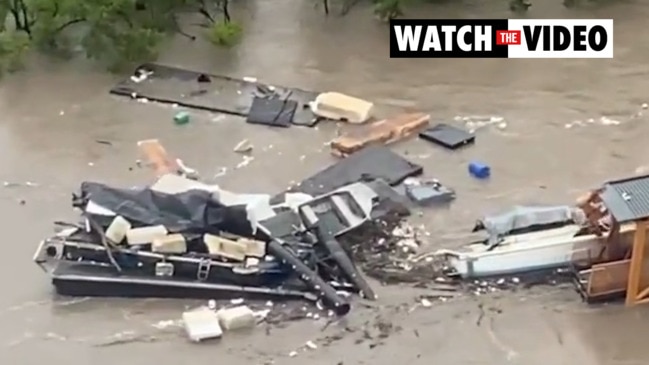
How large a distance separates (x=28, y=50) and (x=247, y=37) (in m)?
0.98

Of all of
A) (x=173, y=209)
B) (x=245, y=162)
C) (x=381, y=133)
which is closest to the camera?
(x=173, y=209)

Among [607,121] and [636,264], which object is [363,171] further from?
[636,264]

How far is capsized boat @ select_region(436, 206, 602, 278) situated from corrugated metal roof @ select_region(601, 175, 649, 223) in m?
0.18

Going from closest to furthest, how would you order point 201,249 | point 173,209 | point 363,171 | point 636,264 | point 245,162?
point 636,264
point 201,249
point 173,209
point 363,171
point 245,162

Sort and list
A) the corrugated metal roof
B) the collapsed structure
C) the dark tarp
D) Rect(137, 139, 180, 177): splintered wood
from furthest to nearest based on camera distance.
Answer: Rect(137, 139, 180, 177): splintered wood
the dark tarp
the collapsed structure
the corrugated metal roof

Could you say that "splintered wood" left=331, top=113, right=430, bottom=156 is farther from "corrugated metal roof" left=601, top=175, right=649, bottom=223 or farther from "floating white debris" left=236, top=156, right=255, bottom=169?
"corrugated metal roof" left=601, top=175, right=649, bottom=223

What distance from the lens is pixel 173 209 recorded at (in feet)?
13.2

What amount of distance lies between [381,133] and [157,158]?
847 mm

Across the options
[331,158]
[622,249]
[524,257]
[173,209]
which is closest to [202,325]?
[173,209]

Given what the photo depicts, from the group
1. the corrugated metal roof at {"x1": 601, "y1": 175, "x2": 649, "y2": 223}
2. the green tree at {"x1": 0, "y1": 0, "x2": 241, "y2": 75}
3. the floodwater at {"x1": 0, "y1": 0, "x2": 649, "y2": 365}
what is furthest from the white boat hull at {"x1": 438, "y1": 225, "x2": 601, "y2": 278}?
the green tree at {"x1": 0, "y1": 0, "x2": 241, "y2": 75}

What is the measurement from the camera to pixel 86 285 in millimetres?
3848

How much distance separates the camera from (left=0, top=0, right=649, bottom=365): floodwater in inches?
143

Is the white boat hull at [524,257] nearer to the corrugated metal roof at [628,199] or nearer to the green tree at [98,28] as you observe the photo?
the corrugated metal roof at [628,199]

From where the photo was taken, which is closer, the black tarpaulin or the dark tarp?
the black tarpaulin
